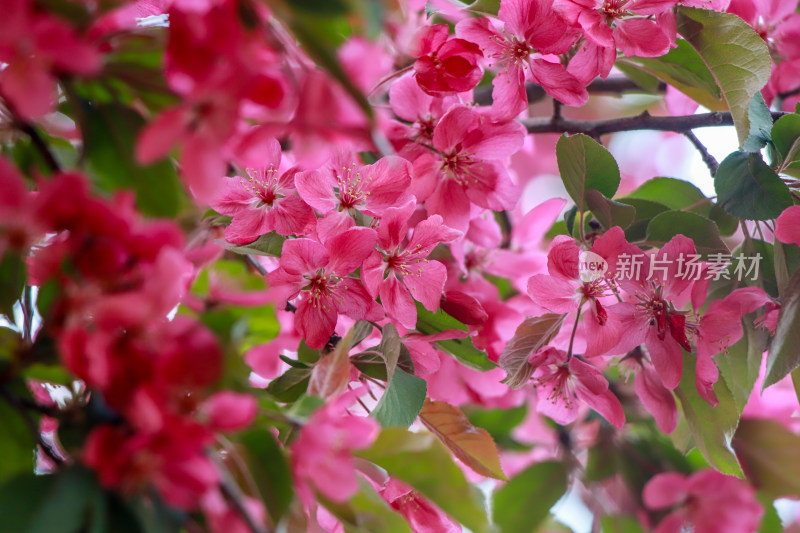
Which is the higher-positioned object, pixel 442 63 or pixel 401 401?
pixel 442 63

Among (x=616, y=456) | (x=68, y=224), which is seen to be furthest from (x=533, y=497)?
(x=68, y=224)

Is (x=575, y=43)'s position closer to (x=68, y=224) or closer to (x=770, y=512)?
(x=68, y=224)

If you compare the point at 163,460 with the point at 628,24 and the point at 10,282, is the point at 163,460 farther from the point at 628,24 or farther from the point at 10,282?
the point at 628,24

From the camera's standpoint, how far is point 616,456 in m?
1.17

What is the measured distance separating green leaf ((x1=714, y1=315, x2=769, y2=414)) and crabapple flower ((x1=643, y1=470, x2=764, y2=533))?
0.22 metres

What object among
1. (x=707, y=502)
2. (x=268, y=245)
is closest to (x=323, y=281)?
(x=268, y=245)

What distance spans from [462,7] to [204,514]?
0.56 metres

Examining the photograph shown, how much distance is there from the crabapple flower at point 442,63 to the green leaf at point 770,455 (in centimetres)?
68

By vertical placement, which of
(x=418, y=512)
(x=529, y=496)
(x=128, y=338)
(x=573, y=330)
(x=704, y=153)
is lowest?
(x=529, y=496)

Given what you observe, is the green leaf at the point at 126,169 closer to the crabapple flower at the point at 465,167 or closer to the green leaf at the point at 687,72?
the crabapple flower at the point at 465,167

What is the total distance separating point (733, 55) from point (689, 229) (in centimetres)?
17

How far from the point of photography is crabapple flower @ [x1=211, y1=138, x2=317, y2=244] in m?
0.64

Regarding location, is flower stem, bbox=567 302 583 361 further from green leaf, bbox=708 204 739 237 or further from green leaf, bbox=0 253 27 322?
green leaf, bbox=0 253 27 322

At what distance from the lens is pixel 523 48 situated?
0.69 metres
